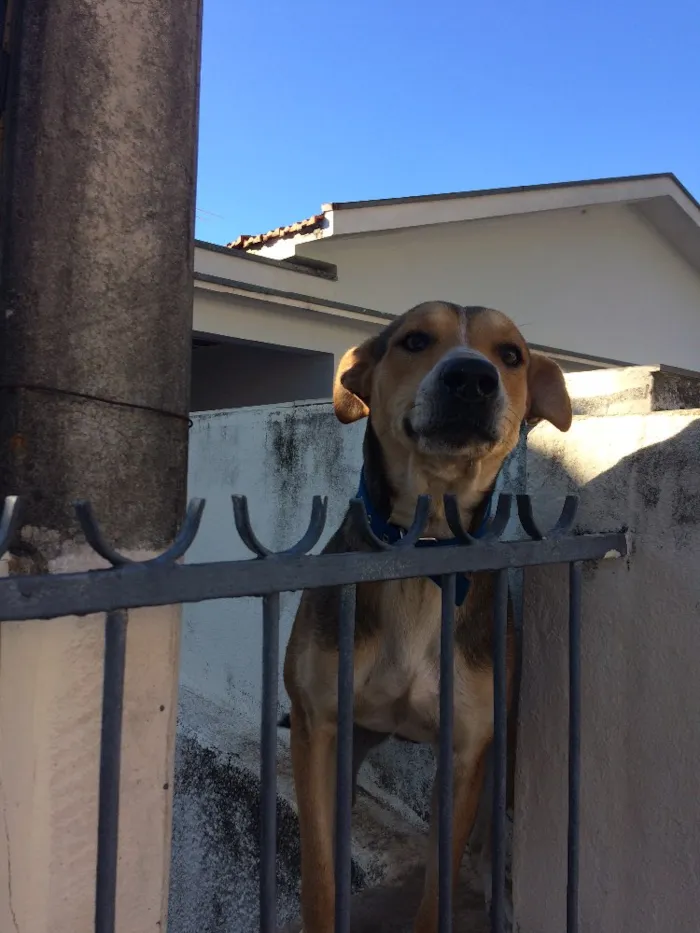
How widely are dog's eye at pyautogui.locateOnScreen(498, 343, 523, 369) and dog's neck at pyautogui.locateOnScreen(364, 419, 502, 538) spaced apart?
39 centimetres

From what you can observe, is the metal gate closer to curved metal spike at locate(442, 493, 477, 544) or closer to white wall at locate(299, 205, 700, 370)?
curved metal spike at locate(442, 493, 477, 544)

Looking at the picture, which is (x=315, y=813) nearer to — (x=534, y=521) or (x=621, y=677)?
(x=621, y=677)

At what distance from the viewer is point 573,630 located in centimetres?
193

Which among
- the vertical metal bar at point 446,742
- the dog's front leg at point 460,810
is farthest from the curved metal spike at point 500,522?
the dog's front leg at point 460,810

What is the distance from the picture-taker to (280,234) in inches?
340

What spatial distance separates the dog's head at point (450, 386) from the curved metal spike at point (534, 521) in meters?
0.44

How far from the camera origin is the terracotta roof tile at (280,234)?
8180 millimetres

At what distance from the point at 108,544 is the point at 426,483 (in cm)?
142

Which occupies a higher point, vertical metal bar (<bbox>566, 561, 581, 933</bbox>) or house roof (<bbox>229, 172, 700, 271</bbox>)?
house roof (<bbox>229, 172, 700, 271</bbox>)

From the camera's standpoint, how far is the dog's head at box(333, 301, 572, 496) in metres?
2.24

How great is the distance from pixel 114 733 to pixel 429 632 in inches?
53.3

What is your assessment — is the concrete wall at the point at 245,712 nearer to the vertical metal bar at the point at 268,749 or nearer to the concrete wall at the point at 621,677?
the concrete wall at the point at 621,677

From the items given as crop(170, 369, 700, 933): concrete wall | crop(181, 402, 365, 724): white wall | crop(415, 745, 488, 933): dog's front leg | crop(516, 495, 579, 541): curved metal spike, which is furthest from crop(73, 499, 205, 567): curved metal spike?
crop(181, 402, 365, 724): white wall

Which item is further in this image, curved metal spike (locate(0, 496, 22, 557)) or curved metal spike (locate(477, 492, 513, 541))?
curved metal spike (locate(477, 492, 513, 541))
